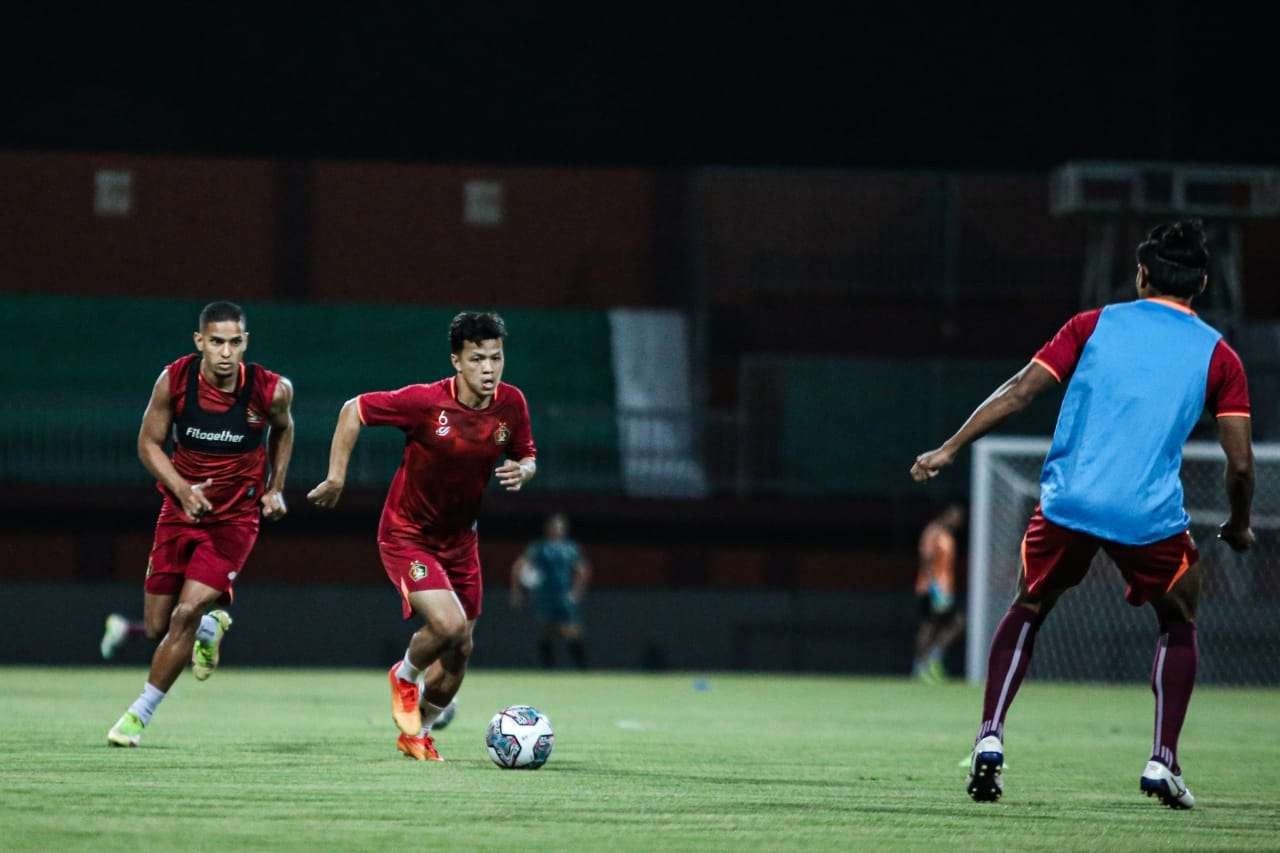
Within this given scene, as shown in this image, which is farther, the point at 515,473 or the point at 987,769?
the point at 515,473

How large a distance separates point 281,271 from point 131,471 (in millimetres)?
4831

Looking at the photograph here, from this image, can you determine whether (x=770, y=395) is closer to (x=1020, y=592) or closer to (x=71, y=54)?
(x=71, y=54)

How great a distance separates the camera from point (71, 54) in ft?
58.2

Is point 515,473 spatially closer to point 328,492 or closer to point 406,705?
point 328,492

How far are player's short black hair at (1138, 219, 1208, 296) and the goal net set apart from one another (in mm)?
13268

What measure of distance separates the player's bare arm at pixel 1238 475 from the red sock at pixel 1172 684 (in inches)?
13.1

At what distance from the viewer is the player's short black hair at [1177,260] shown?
22.0ft

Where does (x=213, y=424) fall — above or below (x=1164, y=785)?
above

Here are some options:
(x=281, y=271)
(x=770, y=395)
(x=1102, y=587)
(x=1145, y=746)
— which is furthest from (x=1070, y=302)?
(x=1145, y=746)

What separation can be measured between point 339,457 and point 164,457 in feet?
2.74

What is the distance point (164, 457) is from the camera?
824 centimetres

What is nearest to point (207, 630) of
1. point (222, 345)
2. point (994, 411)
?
point (222, 345)

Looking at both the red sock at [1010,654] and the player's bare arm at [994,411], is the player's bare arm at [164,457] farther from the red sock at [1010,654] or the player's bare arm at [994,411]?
the red sock at [1010,654]

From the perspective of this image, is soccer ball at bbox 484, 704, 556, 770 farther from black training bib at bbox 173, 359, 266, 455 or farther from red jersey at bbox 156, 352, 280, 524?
black training bib at bbox 173, 359, 266, 455
